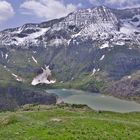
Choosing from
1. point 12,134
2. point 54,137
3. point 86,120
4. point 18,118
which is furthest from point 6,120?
point 54,137

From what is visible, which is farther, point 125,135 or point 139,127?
point 139,127

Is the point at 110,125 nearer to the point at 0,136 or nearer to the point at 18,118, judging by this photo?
the point at 18,118

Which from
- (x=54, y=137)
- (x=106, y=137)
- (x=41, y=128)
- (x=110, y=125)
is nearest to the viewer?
(x=54, y=137)

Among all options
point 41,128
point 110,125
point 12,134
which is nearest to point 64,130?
point 41,128

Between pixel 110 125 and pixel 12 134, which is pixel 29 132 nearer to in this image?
pixel 12 134

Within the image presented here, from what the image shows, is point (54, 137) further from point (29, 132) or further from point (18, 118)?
point (18, 118)

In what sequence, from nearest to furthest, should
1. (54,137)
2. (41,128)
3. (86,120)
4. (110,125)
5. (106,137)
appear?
1. (54,137)
2. (106,137)
3. (41,128)
4. (110,125)
5. (86,120)

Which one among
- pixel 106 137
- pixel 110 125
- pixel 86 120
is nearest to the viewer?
pixel 106 137

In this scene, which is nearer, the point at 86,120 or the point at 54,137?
the point at 54,137

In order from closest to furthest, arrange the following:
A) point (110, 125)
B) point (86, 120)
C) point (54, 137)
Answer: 1. point (54, 137)
2. point (110, 125)
3. point (86, 120)
